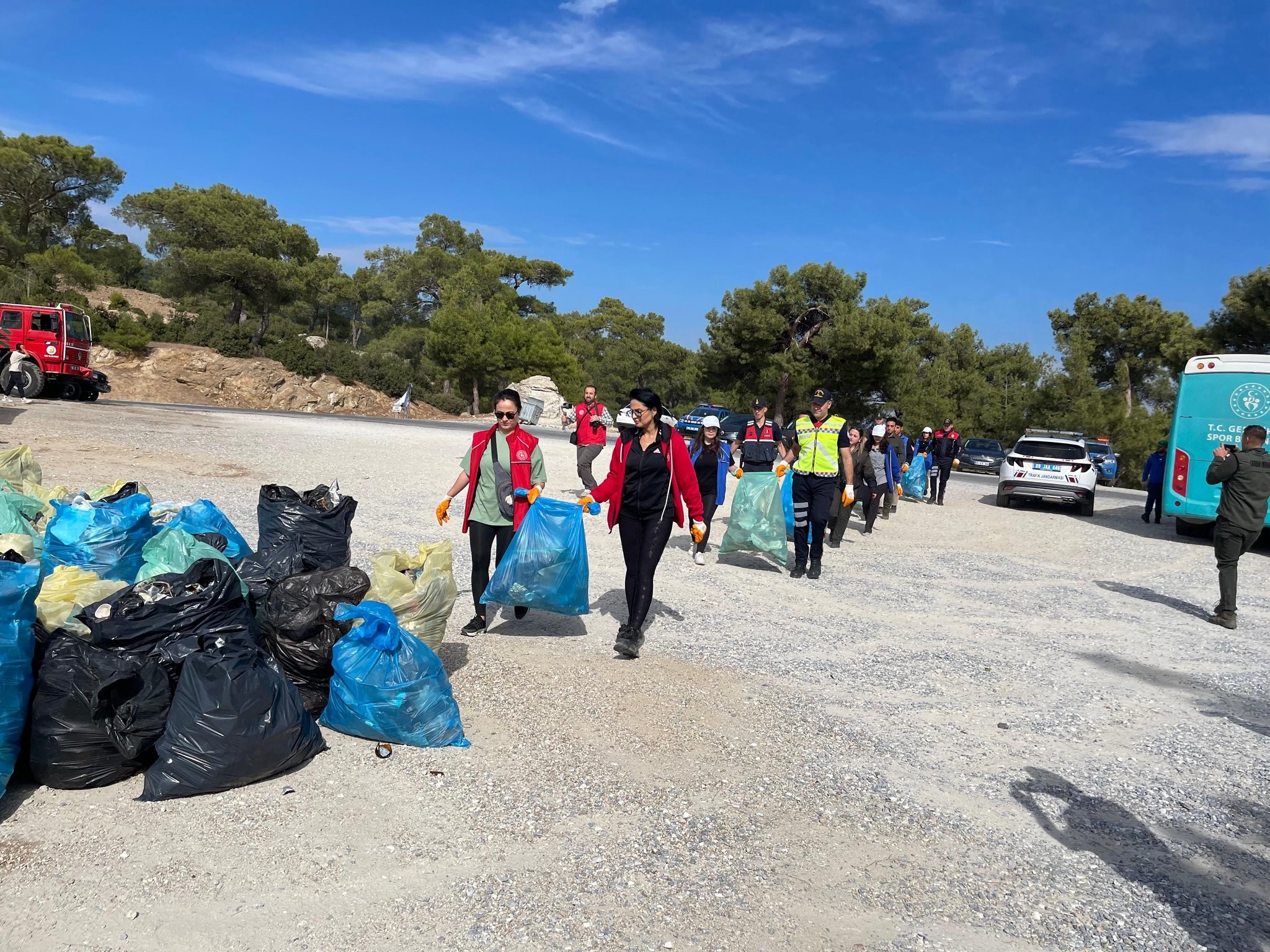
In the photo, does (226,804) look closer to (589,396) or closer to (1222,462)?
(1222,462)

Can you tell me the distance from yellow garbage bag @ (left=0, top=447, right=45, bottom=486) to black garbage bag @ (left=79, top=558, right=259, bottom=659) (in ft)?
12.6

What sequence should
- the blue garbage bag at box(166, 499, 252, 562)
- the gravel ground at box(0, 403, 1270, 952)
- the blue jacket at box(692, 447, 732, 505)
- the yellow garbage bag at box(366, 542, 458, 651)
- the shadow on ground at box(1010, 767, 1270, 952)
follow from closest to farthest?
the gravel ground at box(0, 403, 1270, 952) → the shadow on ground at box(1010, 767, 1270, 952) → the yellow garbage bag at box(366, 542, 458, 651) → the blue garbage bag at box(166, 499, 252, 562) → the blue jacket at box(692, 447, 732, 505)

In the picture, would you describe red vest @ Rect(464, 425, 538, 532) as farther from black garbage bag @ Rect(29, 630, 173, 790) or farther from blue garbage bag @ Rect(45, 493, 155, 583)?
black garbage bag @ Rect(29, 630, 173, 790)

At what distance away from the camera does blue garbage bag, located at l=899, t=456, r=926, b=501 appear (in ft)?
58.1

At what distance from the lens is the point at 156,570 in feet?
14.9

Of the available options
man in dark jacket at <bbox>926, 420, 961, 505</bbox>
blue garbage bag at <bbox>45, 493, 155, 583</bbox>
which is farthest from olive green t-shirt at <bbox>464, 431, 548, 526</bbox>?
man in dark jacket at <bbox>926, 420, 961, 505</bbox>

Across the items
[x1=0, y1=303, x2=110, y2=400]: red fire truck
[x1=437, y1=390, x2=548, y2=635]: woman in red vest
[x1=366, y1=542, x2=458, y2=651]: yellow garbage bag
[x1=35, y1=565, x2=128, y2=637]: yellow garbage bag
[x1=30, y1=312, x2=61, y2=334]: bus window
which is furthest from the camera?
[x1=30, y1=312, x2=61, y2=334]: bus window

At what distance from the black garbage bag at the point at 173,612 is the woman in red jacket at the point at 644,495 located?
2301mm

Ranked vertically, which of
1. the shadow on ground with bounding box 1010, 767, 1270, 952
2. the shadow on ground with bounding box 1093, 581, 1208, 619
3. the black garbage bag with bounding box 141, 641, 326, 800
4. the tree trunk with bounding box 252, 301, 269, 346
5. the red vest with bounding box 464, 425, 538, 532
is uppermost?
the tree trunk with bounding box 252, 301, 269, 346

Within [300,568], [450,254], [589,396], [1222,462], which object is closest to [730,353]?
[450,254]

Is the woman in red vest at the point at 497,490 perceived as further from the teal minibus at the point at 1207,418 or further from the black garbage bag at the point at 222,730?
the teal minibus at the point at 1207,418

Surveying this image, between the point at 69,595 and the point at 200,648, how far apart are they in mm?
784

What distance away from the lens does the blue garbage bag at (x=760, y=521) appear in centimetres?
884

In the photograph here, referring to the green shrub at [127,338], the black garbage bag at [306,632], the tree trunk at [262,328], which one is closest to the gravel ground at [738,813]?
the black garbage bag at [306,632]
